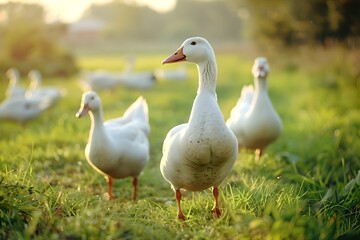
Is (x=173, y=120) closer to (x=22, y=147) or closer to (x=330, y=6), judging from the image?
(x=22, y=147)

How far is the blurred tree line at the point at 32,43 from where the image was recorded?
20.1m

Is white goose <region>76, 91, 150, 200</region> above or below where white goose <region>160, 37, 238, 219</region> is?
below

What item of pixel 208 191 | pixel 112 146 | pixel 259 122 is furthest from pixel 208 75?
pixel 259 122

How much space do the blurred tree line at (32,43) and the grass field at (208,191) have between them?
28.1 ft

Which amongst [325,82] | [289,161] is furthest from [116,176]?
[325,82]

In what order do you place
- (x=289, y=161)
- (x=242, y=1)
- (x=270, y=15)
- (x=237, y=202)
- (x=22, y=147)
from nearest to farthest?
(x=237, y=202), (x=289, y=161), (x=22, y=147), (x=270, y=15), (x=242, y=1)

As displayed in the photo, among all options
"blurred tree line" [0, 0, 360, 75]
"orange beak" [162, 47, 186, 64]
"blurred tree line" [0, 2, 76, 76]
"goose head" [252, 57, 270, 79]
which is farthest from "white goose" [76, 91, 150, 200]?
"blurred tree line" [0, 2, 76, 76]

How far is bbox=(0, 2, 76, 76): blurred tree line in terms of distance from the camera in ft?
66.0

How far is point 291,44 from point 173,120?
1552 centimetres

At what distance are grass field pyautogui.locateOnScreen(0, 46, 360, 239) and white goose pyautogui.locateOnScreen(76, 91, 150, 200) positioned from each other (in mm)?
345

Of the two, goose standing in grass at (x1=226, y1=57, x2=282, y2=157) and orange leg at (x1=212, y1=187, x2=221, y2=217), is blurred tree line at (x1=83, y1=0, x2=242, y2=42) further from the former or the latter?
orange leg at (x1=212, y1=187, x2=221, y2=217)

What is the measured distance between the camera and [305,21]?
58.3 feet

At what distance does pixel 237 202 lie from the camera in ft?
11.8

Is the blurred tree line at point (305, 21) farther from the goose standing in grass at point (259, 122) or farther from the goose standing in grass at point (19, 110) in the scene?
the goose standing in grass at point (19, 110)
